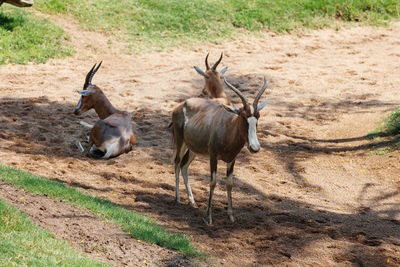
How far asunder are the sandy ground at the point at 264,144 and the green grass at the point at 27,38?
47 centimetres

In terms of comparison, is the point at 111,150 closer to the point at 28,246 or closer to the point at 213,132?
the point at 213,132

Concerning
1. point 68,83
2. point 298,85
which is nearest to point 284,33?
point 298,85

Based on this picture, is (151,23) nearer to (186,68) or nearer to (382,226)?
(186,68)

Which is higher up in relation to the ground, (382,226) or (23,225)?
(23,225)

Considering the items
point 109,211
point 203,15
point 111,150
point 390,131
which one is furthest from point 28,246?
point 203,15

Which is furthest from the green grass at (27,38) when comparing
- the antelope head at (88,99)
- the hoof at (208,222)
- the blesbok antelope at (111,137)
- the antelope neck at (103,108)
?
the hoof at (208,222)

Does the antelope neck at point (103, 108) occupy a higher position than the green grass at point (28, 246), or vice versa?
the green grass at point (28, 246)

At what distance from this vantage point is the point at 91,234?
5.77 meters

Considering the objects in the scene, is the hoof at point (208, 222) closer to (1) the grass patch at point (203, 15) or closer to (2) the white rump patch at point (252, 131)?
(2) the white rump patch at point (252, 131)

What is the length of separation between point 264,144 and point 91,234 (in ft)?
21.1

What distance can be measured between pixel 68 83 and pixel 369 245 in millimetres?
9539

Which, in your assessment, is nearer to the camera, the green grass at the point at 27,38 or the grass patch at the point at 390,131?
the grass patch at the point at 390,131

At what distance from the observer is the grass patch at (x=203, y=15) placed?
18.4 metres

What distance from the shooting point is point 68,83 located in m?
14.2
